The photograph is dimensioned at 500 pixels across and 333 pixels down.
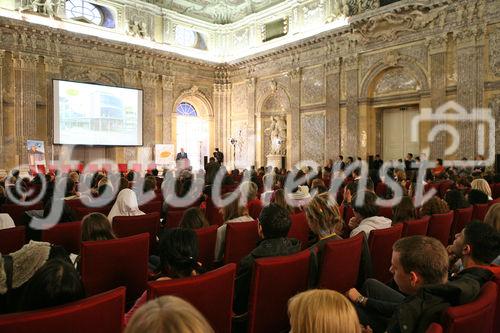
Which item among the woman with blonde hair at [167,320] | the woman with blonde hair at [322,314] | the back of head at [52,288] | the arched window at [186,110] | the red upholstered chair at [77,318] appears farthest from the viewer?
the arched window at [186,110]

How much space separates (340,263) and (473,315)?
1.42 m

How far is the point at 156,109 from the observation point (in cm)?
1980

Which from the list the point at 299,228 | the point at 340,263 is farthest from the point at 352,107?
the point at 340,263

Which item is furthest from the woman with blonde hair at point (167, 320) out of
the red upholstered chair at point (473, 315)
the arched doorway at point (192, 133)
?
the arched doorway at point (192, 133)

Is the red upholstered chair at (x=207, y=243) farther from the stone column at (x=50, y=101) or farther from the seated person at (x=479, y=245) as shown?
the stone column at (x=50, y=101)

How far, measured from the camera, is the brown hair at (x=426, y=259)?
2.11 m

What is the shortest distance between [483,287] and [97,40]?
18.3m

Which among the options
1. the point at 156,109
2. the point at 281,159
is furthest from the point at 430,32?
the point at 156,109

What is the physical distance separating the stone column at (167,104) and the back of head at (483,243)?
1836 cm

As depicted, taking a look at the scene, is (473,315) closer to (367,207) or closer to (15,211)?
(367,207)

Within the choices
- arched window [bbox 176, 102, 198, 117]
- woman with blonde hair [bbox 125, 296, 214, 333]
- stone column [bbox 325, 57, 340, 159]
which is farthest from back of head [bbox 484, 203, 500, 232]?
arched window [bbox 176, 102, 198, 117]

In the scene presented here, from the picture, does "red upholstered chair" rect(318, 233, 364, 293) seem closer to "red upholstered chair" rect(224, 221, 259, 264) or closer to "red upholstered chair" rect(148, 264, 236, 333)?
"red upholstered chair" rect(148, 264, 236, 333)

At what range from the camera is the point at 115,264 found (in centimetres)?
304

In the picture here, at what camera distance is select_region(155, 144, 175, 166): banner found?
19297mm
